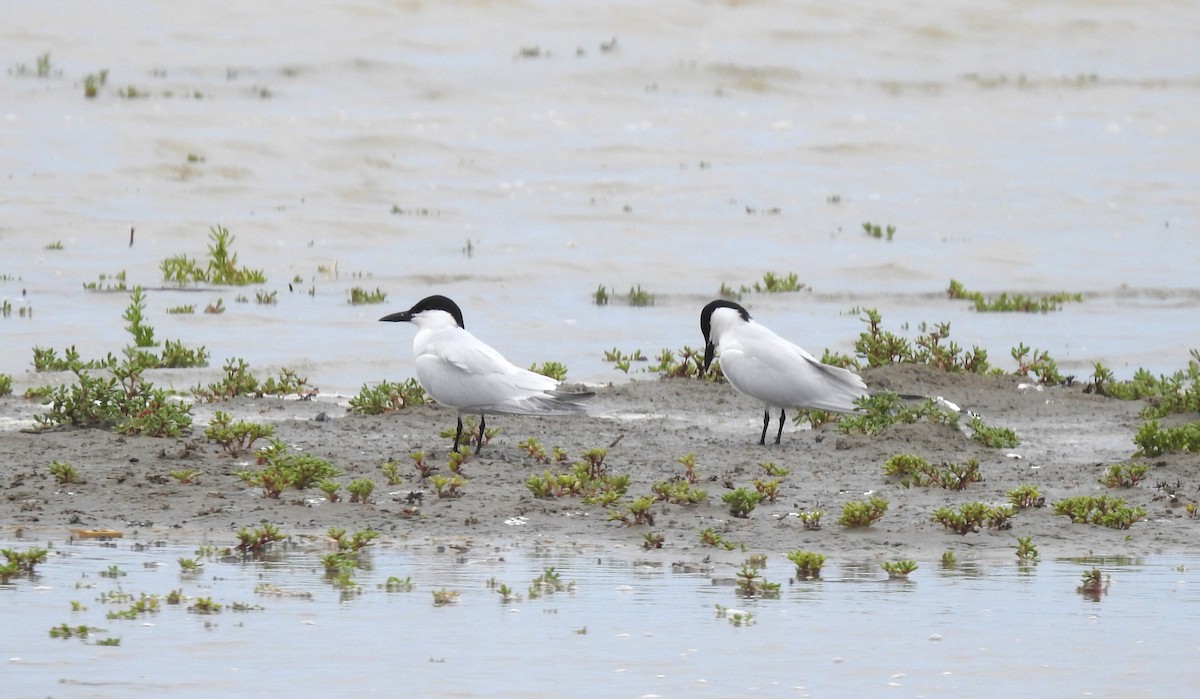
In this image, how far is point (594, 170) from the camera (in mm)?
25609

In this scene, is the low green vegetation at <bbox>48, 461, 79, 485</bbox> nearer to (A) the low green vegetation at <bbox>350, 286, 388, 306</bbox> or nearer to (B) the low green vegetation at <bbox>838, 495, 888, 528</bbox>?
(B) the low green vegetation at <bbox>838, 495, 888, 528</bbox>

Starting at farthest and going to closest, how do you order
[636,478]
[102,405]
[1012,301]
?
[1012,301] < [102,405] < [636,478]

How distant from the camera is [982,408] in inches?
475

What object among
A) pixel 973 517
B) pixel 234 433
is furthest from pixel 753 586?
pixel 234 433

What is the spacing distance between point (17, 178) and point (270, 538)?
15.9m

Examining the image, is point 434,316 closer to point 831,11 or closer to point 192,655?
point 192,655

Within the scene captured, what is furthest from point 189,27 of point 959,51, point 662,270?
point 662,270

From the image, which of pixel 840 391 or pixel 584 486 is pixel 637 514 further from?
pixel 840 391

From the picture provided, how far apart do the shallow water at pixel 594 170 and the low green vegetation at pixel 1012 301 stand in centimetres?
18

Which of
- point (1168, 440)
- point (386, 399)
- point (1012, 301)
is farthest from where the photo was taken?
point (1012, 301)

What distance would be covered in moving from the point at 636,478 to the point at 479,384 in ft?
3.39

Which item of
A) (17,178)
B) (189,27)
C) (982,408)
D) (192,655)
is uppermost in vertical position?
(189,27)

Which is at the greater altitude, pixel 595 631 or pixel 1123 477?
pixel 1123 477

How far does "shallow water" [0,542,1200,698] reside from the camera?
19.0 ft
